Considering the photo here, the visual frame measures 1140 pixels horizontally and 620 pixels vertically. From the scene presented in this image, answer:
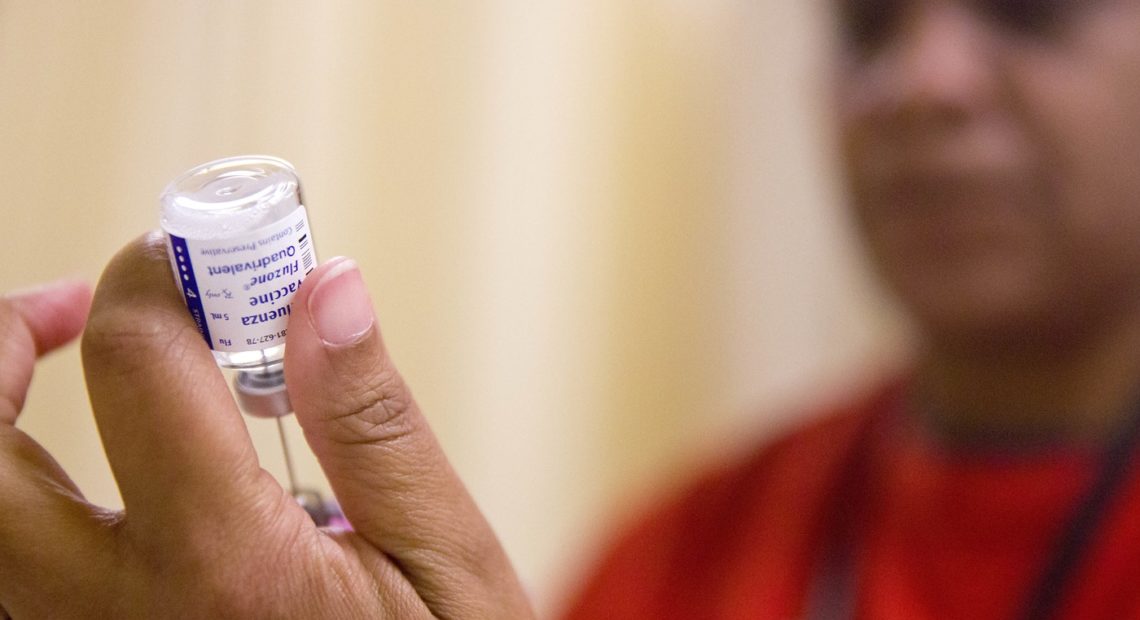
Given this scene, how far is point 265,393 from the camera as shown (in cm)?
45

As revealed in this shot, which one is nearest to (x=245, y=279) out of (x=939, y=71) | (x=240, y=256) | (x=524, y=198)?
(x=240, y=256)

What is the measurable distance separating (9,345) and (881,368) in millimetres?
1196

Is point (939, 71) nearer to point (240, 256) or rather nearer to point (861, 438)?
point (861, 438)

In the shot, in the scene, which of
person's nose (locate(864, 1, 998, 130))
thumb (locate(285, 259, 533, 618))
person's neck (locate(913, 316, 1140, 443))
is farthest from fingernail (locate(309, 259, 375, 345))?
person's neck (locate(913, 316, 1140, 443))

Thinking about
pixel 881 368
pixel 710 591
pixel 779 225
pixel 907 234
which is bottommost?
pixel 710 591

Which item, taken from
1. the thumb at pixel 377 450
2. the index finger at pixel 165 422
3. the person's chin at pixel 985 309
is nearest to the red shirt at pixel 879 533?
the person's chin at pixel 985 309

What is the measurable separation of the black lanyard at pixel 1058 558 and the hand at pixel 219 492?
2.26 ft

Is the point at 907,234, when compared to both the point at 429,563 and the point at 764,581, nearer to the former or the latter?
the point at 764,581

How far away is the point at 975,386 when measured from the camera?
3.38 feet

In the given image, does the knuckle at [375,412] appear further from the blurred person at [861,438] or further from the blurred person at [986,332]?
the blurred person at [986,332]

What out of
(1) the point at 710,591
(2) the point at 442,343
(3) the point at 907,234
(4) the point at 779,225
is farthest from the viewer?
(4) the point at 779,225

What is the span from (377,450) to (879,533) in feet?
2.67

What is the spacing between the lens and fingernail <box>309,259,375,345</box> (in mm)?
393

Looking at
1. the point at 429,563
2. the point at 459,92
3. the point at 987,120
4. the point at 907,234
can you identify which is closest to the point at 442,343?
the point at 459,92
